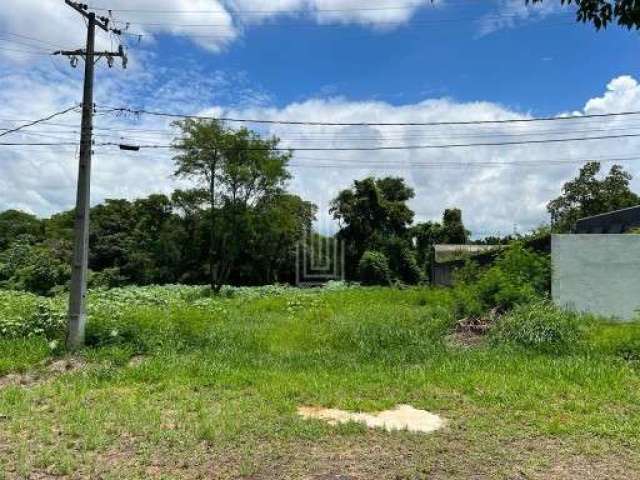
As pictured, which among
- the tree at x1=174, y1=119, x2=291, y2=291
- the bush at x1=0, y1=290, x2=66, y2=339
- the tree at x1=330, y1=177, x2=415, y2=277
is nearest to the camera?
the bush at x1=0, y1=290, x2=66, y2=339

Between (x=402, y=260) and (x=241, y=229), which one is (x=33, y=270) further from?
(x=402, y=260)

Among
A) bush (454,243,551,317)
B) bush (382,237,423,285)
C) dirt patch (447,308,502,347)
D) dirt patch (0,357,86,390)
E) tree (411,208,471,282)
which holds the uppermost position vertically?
tree (411,208,471,282)

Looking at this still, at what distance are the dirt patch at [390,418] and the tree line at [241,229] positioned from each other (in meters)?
26.4

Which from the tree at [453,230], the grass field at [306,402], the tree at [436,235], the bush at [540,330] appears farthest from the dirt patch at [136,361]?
the tree at [453,230]

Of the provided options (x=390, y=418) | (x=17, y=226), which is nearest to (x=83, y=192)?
(x=390, y=418)

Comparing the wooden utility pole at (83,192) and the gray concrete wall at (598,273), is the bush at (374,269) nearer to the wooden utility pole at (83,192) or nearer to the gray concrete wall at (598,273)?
the gray concrete wall at (598,273)

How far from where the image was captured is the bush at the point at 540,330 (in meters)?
10.3

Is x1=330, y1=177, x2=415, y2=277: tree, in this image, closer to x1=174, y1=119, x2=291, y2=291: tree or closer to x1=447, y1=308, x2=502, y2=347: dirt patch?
x1=174, y1=119, x2=291, y2=291: tree

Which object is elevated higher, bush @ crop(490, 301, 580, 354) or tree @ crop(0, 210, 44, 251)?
tree @ crop(0, 210, 44, 251)

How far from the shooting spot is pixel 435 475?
4770mm

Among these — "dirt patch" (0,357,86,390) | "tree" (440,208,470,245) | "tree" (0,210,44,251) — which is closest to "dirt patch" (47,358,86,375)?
"dirt patch" (0,357,86,390)

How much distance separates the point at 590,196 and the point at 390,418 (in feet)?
115

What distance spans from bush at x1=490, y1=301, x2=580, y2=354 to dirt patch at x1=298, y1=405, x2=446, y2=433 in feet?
14.6

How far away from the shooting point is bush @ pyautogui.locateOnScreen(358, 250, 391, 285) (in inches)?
1543
